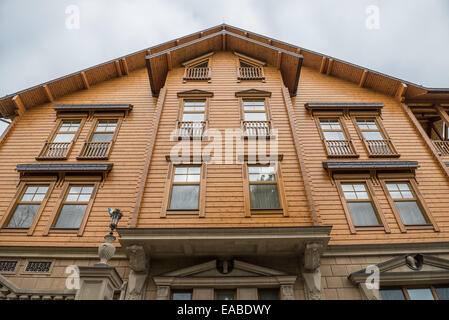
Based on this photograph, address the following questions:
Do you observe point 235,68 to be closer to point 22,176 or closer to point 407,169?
point 407,169

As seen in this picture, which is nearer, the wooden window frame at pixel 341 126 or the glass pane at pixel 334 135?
the wooden window frame at pixel 341 126

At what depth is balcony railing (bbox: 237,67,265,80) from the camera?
14.0m

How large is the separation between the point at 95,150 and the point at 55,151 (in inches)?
68.9

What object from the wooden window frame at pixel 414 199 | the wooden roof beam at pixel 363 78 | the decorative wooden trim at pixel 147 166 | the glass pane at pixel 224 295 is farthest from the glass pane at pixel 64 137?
the wooden roof beam at pixel 363 78

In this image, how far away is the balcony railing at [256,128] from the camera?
37.4 ft

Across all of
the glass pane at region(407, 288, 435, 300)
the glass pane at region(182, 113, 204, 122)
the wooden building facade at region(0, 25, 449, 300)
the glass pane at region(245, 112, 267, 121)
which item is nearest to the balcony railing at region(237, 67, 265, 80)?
the wooden building facade at region(0, 25, 449, 300)

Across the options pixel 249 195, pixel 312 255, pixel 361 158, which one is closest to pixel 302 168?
pixel 249 195

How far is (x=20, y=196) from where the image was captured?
1089 centimetres

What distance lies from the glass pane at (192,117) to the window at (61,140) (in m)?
5.10

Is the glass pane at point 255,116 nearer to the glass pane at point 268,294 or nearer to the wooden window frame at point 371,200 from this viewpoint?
the wooden window frame at point 371,200

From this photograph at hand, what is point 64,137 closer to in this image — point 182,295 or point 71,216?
point 71,216

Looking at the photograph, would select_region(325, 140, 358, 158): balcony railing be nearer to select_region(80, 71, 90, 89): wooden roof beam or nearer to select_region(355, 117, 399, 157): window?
select_region(355, 117, 399, 157): window

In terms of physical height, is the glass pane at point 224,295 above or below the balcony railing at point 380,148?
below

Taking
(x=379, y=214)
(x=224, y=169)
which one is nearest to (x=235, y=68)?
(x=224, y=169)
